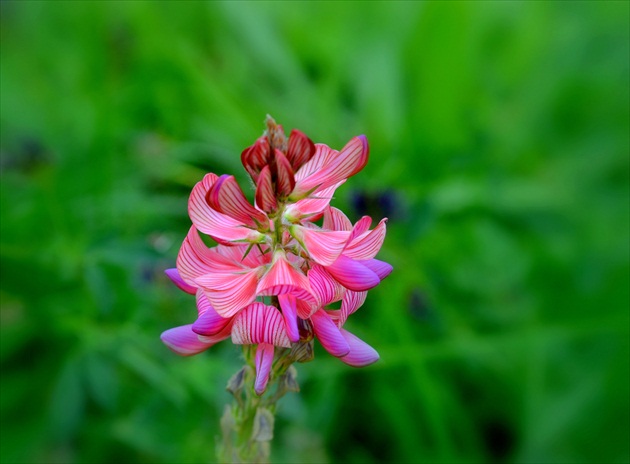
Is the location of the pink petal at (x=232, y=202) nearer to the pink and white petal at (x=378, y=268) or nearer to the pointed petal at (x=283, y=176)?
the pointed petal at (x=283, y=176)

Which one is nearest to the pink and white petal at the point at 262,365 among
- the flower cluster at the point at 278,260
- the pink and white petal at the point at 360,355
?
the flower cluster at the point at 278,260

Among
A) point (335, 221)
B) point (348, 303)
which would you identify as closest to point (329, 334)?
point (348, 303)

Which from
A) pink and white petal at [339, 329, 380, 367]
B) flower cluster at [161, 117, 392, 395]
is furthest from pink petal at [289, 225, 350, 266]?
pink and white petal at [339, 329, 380, 367]

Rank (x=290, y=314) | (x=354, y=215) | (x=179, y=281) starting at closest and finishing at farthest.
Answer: (x=290, y=314) → (x=179, y=281) → (x=354, y=215)

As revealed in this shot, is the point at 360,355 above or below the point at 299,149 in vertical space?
below

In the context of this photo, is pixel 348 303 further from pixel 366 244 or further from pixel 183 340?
pixel 183 340

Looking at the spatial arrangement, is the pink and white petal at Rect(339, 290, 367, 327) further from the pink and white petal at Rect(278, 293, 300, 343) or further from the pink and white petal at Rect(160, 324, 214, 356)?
the pink and white petal at Rect(160, 324, 214, 356)
